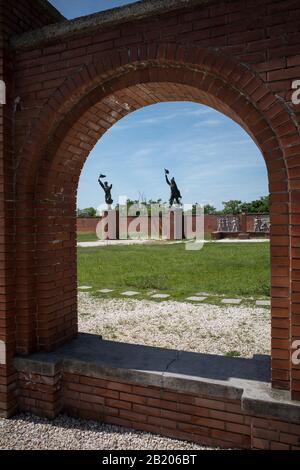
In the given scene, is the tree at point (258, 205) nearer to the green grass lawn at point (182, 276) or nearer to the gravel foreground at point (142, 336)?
the green grass lawn at point (182, 276)

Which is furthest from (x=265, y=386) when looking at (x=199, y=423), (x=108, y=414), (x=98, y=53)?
(x=98, y=53)

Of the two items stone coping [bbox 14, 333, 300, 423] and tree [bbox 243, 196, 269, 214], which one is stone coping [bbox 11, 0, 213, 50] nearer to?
stone coping [bbox 14, 333, 300, 423]

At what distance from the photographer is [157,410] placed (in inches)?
107

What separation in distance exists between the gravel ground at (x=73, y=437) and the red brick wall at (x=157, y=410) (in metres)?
0.07

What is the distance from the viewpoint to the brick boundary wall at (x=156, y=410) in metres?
2.33

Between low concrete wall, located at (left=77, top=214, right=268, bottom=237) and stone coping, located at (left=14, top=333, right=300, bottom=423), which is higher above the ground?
low concrete wall, located at (left=77, top=214, right=268, bottom=237)

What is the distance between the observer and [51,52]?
294cm

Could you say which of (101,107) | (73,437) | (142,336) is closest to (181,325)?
(142,336)

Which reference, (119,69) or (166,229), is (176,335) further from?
(166,229)

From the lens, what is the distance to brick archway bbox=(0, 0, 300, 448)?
7.60 ft

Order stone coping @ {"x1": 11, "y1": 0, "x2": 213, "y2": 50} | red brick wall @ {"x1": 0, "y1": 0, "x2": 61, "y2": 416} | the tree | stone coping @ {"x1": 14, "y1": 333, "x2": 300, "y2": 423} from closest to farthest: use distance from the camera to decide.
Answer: stone coping @ {"x1": 14, "y1": 333, "x2": 300, "y2": 423}, stone coping @ {"x1": 11, "y1": 0, "x2": 213, "y2": 50}, red brick wall @ {"x1": 0, "y1": 0, "x2": 61, "y2": 416}, the tree

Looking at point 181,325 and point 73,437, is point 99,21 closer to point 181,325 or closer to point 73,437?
point 73,437

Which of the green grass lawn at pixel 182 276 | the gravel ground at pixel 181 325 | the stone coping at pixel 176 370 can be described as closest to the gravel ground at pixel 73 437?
the stone coping at pixel 176 370

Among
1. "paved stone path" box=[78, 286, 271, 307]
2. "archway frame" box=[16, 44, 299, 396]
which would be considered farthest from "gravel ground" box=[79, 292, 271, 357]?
"archway frame" box=[16, 44, 299, 396]
